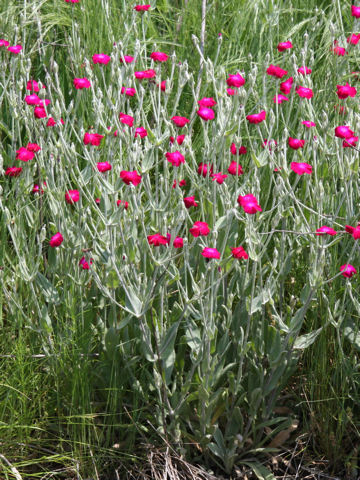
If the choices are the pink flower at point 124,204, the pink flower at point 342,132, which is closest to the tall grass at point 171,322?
the pink flower at point 124,204

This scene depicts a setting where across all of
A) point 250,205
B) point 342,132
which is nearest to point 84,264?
point 250,205

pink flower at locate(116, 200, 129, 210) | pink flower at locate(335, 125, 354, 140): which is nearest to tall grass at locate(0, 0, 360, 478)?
pink flower at locate(116, 200, 129, 210)

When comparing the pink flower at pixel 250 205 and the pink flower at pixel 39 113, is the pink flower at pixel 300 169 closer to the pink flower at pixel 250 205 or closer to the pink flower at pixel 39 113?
the pink flower at pixel 250 205

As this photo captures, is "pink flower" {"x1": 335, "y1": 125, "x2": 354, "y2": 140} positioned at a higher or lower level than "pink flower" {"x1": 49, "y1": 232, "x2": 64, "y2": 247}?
higher

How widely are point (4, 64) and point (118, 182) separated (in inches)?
37.9

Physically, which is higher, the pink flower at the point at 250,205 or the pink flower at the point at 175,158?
the pink flower at the point at 175,158

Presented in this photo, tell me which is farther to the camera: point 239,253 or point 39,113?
point 39,113

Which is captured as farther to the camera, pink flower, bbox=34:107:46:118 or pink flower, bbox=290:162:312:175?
pink flower, bbox=34:107:46:118

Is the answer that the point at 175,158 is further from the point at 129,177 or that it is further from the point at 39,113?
the point at 39,113

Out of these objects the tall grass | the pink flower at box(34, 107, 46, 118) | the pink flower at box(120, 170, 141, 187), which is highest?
the pink flower at box(34, 107, 46, 118)

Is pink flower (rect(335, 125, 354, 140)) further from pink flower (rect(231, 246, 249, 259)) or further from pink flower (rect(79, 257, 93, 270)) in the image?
pink flower (rect(79, 257, 93, 270))

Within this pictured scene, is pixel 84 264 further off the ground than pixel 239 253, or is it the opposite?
pixel 239 253

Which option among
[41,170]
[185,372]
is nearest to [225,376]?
[185,372]

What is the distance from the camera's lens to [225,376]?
2195 mm
